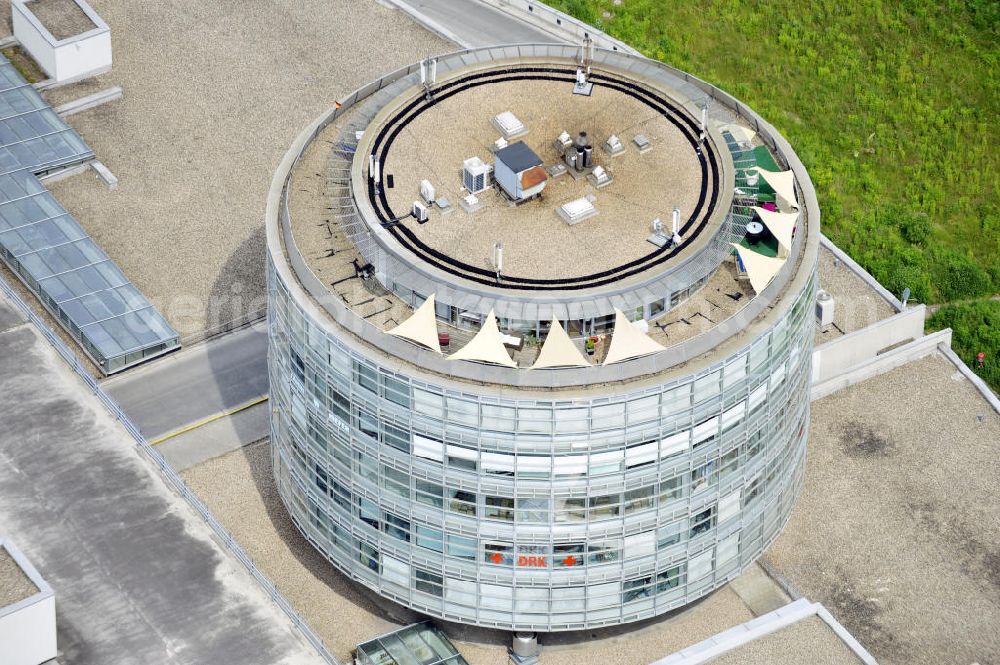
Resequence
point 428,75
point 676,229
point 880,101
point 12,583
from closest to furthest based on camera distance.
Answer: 1. point 12,583
2. point 676,229
3. point 428,75
4. point 880,101

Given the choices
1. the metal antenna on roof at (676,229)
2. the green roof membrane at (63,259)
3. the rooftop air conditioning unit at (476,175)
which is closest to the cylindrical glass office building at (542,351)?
the metal antenna on roof at (676,229)

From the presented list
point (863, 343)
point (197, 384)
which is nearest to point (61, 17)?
point (197, 384)

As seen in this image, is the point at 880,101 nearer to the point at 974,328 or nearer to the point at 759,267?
the point at 974,328

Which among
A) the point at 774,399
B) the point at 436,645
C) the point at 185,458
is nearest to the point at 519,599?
the point at 436,645

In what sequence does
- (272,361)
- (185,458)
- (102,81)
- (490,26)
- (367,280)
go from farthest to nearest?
(490,26) < (102,81) < (185,458) < (272,361) < (367,280)

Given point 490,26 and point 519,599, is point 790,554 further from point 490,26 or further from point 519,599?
point 490,26

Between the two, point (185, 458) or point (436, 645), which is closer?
point (436, 645)
